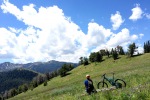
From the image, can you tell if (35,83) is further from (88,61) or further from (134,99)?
(134,99)

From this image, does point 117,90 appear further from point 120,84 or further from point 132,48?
point 132,48

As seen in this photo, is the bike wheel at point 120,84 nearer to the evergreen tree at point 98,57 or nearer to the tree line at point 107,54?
the tree line at point 107,54

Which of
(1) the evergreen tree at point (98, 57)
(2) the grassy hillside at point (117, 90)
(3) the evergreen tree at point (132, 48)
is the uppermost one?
(3) the evergreen tree at point (132, 48)

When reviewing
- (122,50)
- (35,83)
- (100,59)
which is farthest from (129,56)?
(35,83)

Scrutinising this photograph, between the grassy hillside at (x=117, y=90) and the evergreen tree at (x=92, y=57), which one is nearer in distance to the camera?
the grassy hillside at (x=117, y=90)

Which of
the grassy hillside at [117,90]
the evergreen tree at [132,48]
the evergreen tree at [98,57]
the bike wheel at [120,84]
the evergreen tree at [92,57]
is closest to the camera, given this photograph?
the grassy hillside at [117,90]

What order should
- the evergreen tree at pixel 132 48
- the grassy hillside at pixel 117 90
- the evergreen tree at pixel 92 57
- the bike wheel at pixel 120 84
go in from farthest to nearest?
the evergreen tree at pixel 92 57 → the evergreen tree at pixel 132 48 → the bike wheel at pixel 120 84 → the grassy hillside at pixel 117 90

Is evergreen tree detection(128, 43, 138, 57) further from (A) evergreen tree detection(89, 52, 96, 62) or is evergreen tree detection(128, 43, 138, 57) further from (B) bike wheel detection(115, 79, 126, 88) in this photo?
(B) bike wheel detection(115, 79, 126, 88)

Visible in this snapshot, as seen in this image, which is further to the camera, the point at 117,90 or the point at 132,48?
the point at 132,48

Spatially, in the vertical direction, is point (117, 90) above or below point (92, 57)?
below

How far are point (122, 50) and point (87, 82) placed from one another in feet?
566

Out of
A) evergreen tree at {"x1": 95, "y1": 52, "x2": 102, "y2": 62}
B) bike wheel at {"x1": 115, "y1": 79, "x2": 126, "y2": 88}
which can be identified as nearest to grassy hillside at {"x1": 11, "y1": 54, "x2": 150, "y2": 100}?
bike wheel at {"x1": 115, "y1": 79, "x2": 126, "y2": 88}

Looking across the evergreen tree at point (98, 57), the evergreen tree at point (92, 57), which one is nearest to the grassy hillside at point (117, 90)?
the evergreen tree at point (98, 57)

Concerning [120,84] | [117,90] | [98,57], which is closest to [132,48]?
[98,57]
